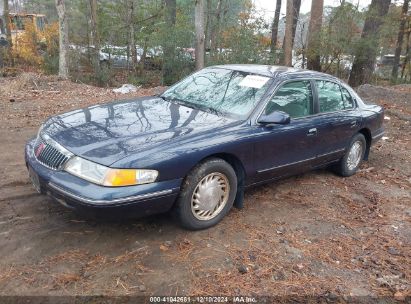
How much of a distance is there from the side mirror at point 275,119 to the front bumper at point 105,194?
1203 mm

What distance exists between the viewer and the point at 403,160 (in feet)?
22.3

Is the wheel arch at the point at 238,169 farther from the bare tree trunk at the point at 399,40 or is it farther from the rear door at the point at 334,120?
the bare tree trunk at the point at 399,40

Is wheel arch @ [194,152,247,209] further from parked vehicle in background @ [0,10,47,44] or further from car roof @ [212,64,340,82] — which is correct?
parked vehicle in background @ [0,10,47,44]

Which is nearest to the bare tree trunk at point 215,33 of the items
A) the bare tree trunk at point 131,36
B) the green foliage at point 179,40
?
the green foliage at point 179,40

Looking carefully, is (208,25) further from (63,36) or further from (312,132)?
(312,132)

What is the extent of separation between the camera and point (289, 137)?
4.38 metres

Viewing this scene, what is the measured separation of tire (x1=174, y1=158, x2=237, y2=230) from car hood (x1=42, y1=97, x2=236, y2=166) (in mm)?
376

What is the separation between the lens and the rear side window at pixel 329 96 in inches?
195

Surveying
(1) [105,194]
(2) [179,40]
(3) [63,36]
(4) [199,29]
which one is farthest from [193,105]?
(2) [179,40]

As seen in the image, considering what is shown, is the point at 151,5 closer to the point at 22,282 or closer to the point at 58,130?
the point at 58,130

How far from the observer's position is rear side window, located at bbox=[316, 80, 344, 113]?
4.96 metres

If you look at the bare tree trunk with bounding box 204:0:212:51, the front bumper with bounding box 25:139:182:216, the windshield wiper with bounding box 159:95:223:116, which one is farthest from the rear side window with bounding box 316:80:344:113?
the bare tree trunk with bounding box 204:0:212:51

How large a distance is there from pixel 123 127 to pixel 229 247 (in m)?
1.52

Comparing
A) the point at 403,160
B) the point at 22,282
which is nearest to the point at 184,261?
the point at 22,282
